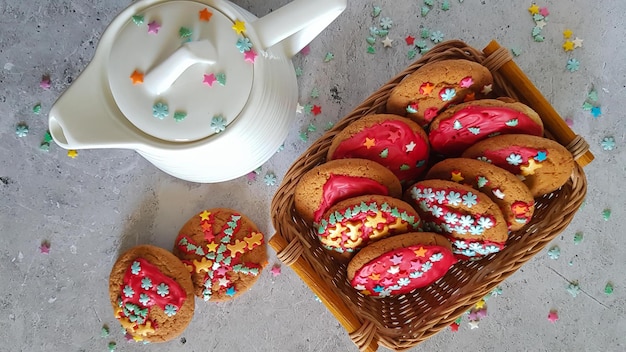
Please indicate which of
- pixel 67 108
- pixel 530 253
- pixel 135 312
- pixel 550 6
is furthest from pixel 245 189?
pixel 550 6

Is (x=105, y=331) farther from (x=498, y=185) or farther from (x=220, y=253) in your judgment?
(x=498, y=185)

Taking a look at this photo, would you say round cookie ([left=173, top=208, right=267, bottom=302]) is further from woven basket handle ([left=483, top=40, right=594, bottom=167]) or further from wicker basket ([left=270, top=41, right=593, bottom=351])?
woven basket handle ([left=483, top=40, right=594, bottom=167])

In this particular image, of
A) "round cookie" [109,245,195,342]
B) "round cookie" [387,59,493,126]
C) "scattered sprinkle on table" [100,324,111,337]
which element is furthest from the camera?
"scattered sprinkle on table" [100,324,111,337]

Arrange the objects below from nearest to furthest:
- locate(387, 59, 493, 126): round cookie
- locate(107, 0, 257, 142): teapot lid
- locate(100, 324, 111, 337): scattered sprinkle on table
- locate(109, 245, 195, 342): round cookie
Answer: locate(107, 0, 257, 142): teapot lid → locate(387, 59, 493, 126): round cookie → locate(109, 245, 195, 342): round cookie → locate(100, 324, 111, 337): scattered sprinkle on table

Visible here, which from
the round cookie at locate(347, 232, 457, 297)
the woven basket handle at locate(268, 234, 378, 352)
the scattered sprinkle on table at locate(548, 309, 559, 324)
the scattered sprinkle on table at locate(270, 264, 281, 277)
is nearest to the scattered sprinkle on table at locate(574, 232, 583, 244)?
the scattered sprinkle on table at locate(548, 309, 559, 324)

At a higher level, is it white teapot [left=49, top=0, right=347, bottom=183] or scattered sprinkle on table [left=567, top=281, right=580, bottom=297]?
white teapot [left=49, top=0, right=347, bottom=183]

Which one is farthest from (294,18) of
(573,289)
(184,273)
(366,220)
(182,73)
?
(573,289)

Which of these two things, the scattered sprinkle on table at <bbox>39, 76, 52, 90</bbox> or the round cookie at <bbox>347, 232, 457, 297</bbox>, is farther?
the scattered sprinkle on table at <bbox>39, 76, 52, 90</bbox>

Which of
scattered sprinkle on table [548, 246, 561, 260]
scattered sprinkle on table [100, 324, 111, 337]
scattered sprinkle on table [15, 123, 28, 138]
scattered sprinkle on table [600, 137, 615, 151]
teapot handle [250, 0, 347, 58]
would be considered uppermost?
teapot handle [250, 0, 347, 58]
